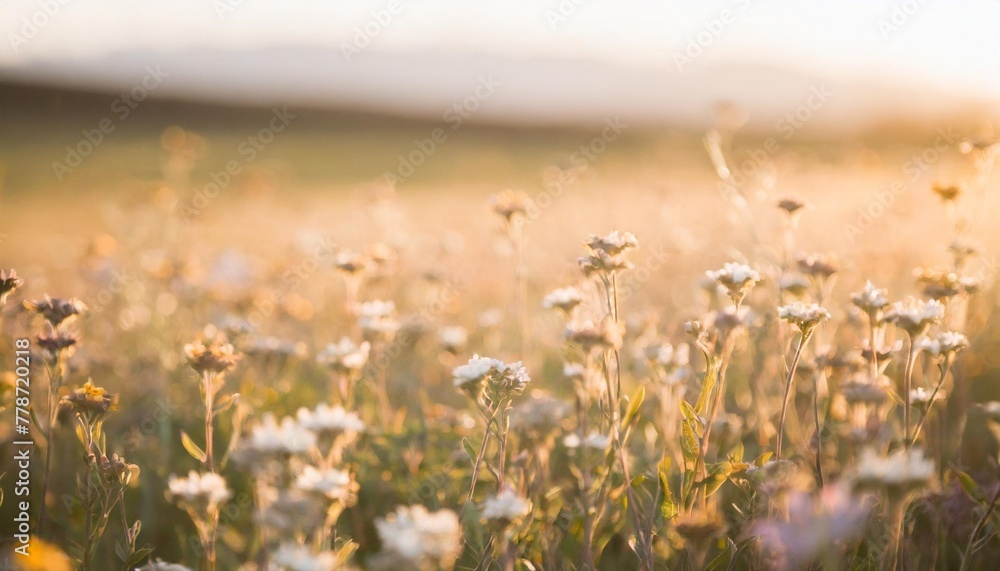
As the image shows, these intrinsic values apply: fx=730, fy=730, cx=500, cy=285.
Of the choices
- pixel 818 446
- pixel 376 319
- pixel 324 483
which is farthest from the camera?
pixel 376 319

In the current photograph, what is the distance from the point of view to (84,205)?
12766mm

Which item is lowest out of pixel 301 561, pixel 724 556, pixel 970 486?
pixel 724 556

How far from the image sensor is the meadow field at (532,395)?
189 centimetres

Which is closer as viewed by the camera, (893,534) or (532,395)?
(893,534)

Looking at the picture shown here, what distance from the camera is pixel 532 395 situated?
2619mm

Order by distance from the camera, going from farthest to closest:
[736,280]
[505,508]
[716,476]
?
1. [736,280]
2. [716,476]
3. [505,508]

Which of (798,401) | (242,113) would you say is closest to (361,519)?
(798,401)

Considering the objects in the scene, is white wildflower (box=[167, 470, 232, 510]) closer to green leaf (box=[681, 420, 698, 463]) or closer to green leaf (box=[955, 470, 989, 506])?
green leaf (box=[681, 420, 698, 463])

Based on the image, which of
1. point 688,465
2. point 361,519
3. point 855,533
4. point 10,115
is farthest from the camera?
point 10,115

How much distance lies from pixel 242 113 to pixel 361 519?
28.6 meters

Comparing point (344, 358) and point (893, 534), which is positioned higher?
point (344, 358)

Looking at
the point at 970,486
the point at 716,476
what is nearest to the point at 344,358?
the point at 716,476

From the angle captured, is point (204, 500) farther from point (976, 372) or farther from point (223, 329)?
point (976, 372)

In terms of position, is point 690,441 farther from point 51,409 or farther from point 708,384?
point 51,409
